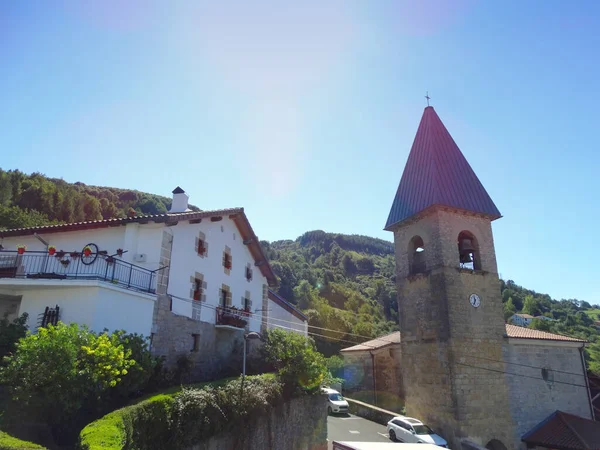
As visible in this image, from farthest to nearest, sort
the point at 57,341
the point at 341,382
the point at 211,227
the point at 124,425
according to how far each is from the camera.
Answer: the point at 341,382 → the point at 211,227 → the point at 57,341 → the point at 124,425

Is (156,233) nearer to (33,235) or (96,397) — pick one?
(33,235)

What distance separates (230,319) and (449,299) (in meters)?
11.6

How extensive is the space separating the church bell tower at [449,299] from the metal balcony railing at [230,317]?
10.4 m

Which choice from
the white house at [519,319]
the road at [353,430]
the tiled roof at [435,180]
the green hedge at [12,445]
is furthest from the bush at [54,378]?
the white house at [519,319]

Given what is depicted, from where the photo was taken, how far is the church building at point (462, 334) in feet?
65.6

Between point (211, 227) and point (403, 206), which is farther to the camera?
point (403, 206)

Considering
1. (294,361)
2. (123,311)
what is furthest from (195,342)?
(123,311)

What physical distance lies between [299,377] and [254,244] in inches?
331

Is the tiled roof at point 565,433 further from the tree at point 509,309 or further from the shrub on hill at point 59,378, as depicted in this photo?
the tree at point 509,309

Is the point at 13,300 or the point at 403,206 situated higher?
the point at 403,206

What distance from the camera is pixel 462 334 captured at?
20578mm

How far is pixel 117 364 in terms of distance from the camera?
8.82 meters

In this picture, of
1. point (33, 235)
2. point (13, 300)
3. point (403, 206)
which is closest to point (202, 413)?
point (13, 300)

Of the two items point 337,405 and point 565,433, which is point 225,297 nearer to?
point 337,405
